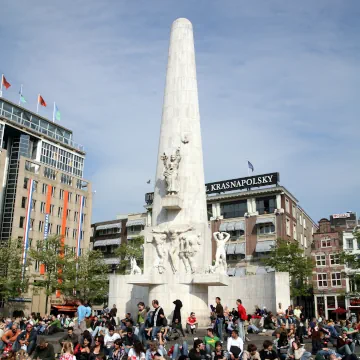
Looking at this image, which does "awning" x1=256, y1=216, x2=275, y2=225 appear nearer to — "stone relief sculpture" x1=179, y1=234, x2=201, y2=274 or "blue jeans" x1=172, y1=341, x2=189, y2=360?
"stone relief sculpture" x1=179, y1=234, x2=201, y2=274

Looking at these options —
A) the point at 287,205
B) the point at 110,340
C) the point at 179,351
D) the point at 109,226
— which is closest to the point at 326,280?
the point at 287,205

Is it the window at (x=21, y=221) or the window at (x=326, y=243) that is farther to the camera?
the window at (x=21, y=221)

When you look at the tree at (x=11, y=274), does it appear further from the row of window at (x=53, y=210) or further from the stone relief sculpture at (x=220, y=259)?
the stone relief sculpture at (x=220, y=259)

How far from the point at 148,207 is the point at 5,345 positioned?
61956 millimetres

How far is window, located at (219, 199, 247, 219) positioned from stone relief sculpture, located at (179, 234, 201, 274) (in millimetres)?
44580

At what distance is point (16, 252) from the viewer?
184 ft

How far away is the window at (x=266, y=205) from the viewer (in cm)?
6788

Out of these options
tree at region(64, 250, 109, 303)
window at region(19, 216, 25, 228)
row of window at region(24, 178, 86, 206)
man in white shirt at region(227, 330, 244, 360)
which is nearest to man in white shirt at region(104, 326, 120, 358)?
man in white shirt at region(227, 330, 244, 360)

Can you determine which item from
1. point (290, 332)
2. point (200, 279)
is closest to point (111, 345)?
point (290, 332)

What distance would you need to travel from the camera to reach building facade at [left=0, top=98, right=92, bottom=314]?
7169 cm

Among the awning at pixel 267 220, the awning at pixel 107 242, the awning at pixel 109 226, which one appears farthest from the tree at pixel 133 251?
the awning at pixel 109 226

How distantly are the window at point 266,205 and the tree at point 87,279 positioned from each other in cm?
2335

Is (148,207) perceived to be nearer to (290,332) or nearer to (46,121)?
(46,121)

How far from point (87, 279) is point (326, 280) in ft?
98.9
